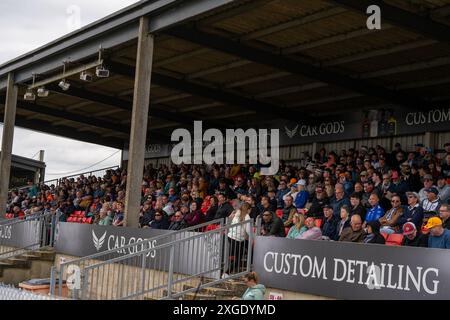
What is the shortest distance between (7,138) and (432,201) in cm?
1444

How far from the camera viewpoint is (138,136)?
15289 millimetres

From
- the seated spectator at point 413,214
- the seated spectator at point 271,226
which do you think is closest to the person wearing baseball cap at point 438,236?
the seated spectator at point 413,214

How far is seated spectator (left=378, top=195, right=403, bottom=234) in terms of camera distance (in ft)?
39.0

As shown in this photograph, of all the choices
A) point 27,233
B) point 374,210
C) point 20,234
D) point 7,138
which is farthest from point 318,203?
point 7,138

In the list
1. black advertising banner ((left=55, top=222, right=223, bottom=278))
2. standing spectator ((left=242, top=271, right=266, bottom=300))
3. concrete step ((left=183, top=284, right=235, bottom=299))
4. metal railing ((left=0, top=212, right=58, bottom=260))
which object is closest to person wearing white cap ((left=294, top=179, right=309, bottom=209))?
black advertising banner ((left=55, top=222, right=223, bottom=278))

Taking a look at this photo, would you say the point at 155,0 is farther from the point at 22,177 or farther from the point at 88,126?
the point at 22,177

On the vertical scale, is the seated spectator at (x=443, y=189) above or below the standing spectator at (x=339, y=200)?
above

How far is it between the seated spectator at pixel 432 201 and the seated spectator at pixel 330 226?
168cm

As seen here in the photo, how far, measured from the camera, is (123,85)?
23203mm

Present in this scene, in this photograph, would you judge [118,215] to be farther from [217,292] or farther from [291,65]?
[217,292]

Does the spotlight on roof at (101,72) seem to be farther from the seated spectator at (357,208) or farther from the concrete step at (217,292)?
the seated spectator at (357,208)

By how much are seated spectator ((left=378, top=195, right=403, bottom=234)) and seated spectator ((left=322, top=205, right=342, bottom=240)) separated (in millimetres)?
818

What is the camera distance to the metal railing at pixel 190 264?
12203 mm

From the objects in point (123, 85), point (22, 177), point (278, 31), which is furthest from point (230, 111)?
point (22, 177)
